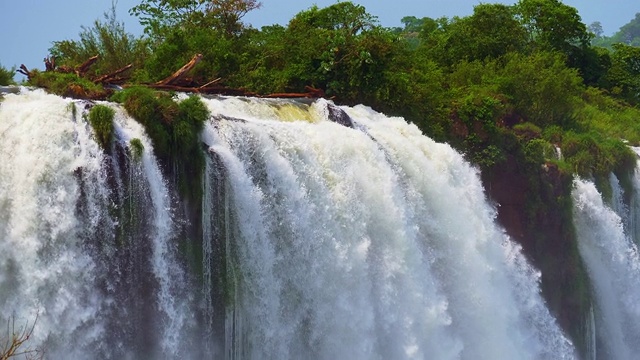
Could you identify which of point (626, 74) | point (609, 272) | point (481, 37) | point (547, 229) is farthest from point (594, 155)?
point (626, 74)

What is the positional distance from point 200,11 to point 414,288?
1445cm

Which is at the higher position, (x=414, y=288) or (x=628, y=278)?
(x=414, y=288)

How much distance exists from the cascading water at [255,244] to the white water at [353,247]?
0.03 metres

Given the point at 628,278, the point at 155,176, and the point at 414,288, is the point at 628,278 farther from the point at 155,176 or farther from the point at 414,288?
the point at 155,176

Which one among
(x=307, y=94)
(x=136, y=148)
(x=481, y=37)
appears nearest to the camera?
(x=136, y=148)

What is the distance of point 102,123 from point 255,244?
3006mm

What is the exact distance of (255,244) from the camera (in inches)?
563

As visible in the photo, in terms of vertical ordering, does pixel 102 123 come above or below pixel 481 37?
above

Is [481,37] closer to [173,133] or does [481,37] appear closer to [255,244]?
[255,244]

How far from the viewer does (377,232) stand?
15984 millimetres

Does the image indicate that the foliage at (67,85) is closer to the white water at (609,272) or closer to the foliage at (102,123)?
the foliage at (102,123)

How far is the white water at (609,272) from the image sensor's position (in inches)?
918

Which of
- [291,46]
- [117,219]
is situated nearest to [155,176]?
[117,219]

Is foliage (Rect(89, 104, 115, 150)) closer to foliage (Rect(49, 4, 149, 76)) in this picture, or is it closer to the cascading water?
the cascading water
